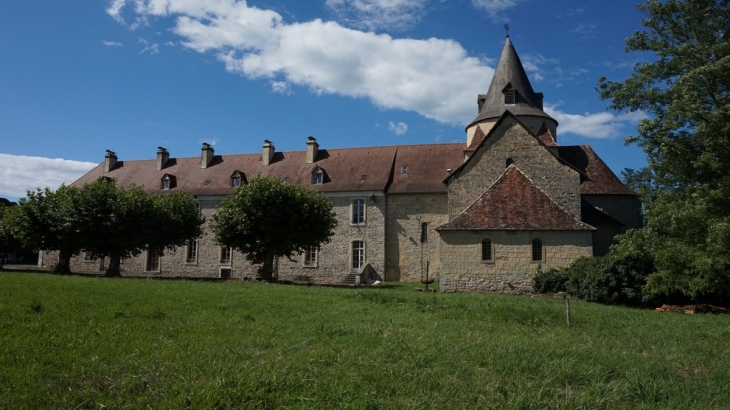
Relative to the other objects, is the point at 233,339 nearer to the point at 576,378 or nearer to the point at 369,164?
the point at 576,378

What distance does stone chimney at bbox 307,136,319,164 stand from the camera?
123ft

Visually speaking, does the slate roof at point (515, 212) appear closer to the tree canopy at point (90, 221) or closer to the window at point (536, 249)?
the window at point (536, 249)

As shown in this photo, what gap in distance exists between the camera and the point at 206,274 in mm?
36062

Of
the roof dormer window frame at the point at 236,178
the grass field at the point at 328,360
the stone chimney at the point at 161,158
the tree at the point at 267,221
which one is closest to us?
the grass field at the point at 328,360

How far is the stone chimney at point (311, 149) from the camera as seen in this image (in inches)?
1476

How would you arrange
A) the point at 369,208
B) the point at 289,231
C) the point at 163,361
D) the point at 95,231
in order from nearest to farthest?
the point at 163,361 < the point at 289,231 < the point at 95,231 < the point at 369,208

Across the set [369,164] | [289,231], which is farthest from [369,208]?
[289,231]

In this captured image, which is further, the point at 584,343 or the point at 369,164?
the point at 369,164

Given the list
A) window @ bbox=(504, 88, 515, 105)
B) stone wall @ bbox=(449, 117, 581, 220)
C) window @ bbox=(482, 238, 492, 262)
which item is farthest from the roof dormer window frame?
window @ bbox=(482, 238, 492, 262)

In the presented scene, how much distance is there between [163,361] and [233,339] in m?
1.58

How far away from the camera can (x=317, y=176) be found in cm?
3566

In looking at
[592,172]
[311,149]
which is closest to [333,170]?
[311,149]

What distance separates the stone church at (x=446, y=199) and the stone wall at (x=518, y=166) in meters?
0.05

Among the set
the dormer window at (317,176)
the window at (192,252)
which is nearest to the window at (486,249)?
the dormer window at (317,176)
